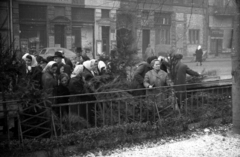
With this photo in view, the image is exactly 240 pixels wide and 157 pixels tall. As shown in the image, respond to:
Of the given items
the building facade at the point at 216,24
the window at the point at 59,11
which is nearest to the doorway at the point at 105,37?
the window at the point at 59,11

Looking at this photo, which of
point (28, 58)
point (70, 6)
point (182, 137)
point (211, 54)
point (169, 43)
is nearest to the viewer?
point (182, 137)

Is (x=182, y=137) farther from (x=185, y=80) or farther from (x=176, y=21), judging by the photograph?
(x=176, y=21)

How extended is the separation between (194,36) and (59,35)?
55.7 ft

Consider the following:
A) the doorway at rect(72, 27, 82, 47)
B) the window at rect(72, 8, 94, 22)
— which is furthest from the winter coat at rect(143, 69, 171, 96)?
the window at rect(72, 8, 94, 22)

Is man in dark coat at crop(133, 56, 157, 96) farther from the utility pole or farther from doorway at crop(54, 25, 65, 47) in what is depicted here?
doorway at crop(54, 25, 65, 47)

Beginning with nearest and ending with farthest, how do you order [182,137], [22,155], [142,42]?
[22,155]
[182,137]
[142,42]

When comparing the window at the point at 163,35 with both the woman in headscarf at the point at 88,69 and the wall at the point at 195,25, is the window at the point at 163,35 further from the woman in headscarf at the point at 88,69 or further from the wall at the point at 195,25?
the woman in headscarf at the point at 88,69

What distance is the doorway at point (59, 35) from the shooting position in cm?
2669

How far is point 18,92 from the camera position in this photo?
5.21 m

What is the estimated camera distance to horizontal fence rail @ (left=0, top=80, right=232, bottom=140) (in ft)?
17.6

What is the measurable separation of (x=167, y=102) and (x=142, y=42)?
26.1 meters

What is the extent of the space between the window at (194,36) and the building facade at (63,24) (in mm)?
11072

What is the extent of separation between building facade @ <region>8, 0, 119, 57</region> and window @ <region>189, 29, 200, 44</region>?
36.3ft

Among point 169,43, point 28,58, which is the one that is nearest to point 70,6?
point 169,43
